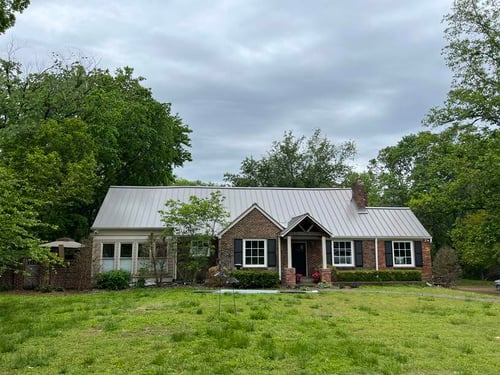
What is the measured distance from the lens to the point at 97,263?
22672 millimetres

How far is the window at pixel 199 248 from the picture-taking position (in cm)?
2157

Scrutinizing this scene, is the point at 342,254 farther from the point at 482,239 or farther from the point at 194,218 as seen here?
the point at 194,218

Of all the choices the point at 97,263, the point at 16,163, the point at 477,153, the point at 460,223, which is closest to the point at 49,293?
the point at 97,263

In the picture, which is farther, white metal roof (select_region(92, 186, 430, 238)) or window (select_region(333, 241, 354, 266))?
window (select_region(333, 241, 354, 266))

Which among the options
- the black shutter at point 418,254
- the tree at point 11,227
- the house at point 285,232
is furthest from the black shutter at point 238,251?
the tree at point 11,227

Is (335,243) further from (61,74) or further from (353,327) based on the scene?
(61,74)

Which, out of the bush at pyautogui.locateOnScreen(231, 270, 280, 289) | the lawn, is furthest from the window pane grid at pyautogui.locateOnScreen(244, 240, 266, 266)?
the lawn

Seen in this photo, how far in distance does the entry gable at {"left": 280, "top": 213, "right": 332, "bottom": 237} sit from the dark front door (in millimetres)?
1790

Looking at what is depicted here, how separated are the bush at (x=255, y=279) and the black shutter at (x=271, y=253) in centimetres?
178

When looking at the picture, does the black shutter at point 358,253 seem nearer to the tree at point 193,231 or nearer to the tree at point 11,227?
the tree at point 193,231

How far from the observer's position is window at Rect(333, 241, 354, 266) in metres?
24.6

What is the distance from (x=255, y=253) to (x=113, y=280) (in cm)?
704

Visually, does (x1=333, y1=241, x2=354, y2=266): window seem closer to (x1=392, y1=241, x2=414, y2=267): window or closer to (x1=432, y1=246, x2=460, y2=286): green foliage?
(x1=392, y1=241, x2=414, y2=267): window

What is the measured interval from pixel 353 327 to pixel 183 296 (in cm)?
771
